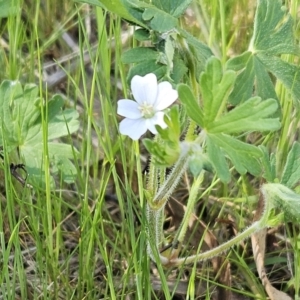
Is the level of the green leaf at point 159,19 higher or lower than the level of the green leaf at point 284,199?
higher

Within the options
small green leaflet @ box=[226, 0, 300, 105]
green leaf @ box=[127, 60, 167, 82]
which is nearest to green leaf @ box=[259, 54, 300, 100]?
small green leaflet @ box=[226, 0, 300, 105]

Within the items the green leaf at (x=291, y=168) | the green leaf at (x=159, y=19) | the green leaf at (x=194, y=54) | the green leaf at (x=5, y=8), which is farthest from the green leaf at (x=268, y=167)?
the green leaf at (x=5, y=8)

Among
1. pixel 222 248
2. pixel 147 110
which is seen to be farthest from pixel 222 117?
pixel 222 248

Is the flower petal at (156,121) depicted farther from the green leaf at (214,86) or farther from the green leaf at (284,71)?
the green leaf at (284,71)

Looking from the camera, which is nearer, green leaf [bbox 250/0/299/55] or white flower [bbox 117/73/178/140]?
white flower [bbox 117/73/178/140]

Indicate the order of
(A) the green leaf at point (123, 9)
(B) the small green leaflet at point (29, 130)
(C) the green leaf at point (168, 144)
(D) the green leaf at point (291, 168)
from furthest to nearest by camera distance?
(B) the small green leaflet at point (29, 130) < (D) the green leaf at point (291, 168) < (A) the green leaf at point (123, 9) < (C) the green leaf at point (168, 144)

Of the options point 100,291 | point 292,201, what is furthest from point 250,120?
point 100,291

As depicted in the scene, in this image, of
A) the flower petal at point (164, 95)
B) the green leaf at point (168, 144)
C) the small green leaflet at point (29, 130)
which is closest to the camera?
the green leaf at point (168, 144)

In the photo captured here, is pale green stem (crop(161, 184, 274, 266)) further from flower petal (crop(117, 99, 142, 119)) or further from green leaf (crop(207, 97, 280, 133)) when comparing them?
flower petal (crop(117, 99, 142, 119))

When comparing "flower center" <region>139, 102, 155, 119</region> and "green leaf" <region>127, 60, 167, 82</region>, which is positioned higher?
"green leaf" <region>127, 60, 167, 82</region>
